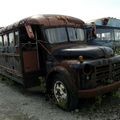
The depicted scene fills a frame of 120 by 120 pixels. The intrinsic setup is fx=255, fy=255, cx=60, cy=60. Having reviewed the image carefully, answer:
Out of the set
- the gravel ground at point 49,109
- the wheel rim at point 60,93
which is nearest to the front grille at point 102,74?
the gravel ground at point 49,109

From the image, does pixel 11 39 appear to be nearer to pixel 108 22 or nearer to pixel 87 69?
pixel 87 69

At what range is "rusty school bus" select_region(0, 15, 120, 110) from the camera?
5738mm

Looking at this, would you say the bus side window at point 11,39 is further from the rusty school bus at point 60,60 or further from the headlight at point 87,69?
the headlight at point 87,69

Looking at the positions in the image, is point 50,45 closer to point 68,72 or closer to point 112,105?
point 68,72

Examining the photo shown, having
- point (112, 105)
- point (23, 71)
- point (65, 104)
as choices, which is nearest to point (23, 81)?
point (23, 71)

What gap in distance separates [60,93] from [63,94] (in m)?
0.13

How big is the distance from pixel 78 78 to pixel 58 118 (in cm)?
100

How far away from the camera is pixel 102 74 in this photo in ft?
19.6

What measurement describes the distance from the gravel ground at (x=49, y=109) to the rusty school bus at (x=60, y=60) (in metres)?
0.28

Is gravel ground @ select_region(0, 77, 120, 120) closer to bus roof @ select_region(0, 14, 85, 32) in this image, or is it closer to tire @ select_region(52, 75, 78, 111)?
tire @ select_region(52, 75, 78, 111)

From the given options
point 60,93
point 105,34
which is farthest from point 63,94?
point 105,34

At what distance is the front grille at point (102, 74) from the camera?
5.88 meters

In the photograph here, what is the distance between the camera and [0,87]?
934 centimetres

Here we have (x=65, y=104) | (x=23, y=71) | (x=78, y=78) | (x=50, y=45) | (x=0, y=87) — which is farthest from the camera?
(x=0, y=87)
